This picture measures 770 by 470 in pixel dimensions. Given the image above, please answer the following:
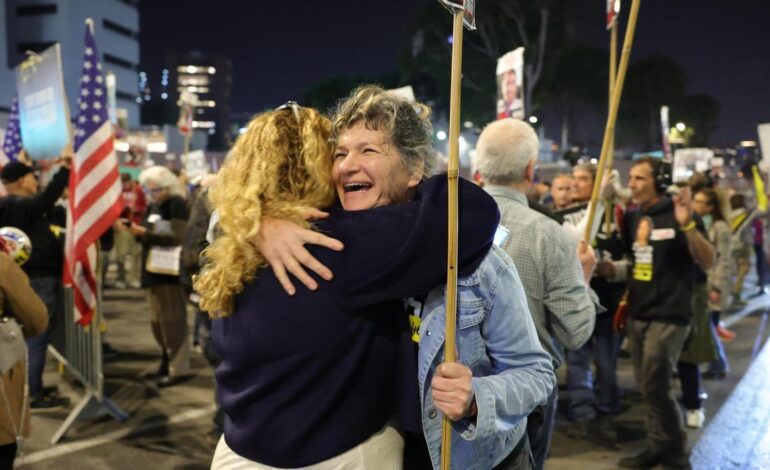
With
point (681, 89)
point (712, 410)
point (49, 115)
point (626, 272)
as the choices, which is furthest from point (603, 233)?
point (681, 89)

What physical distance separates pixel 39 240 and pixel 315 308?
20.1 ft

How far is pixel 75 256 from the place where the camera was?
20.0 feet

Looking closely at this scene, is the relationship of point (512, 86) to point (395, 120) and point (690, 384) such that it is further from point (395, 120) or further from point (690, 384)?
point (395, 120)

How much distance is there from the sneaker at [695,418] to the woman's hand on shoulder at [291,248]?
219 inches

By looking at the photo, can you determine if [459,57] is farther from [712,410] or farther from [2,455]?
[712,410]

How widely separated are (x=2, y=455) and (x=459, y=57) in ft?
10.9

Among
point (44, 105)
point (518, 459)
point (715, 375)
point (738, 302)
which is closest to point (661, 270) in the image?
point (715, 375)

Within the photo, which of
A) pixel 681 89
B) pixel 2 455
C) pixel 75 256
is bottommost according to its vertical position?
pixel 2 455

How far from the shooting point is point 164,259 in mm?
8047

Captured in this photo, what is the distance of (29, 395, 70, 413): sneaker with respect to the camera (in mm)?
6991

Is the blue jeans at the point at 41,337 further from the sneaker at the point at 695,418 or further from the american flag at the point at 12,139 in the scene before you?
the sneaker at the point at 695,418

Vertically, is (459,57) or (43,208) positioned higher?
(459,57)

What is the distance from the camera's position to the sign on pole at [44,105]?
754cm

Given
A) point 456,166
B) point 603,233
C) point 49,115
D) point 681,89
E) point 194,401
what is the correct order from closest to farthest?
point 456,166 → point 603,233 → point 194,401 → point 49,115 → point 681,89
